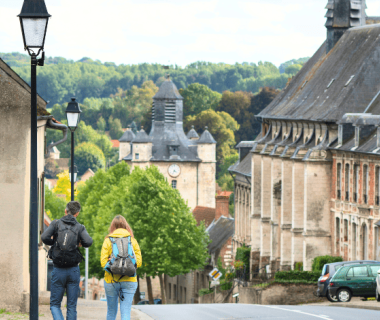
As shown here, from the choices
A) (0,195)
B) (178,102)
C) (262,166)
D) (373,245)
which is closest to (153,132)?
(178,102)

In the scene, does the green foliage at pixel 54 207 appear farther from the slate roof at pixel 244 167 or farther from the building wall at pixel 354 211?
the building wall at pixel 354 211

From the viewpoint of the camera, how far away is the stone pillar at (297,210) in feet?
180

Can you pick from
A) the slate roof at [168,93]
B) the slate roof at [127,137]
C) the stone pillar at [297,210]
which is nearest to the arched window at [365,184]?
the stone pillar at [297,210]

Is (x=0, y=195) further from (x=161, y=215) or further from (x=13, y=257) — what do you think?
(x=161, y=215)

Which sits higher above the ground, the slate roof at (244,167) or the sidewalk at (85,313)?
the slate roof at (244,167)

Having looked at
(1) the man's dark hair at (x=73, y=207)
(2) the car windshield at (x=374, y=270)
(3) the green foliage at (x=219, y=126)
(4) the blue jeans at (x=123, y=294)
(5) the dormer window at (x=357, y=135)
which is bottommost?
(2) the car windshield at (x=374, y=270)

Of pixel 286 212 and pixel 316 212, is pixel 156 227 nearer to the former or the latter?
pixel 286 212

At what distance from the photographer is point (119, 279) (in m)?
15.0

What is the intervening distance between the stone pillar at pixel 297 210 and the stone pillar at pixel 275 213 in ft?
21.2

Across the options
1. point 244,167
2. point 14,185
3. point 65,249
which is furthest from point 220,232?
point 65,249

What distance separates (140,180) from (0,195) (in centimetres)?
4295

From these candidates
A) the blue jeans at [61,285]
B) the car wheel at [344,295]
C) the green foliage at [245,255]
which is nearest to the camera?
the blue jeans at [61,285]

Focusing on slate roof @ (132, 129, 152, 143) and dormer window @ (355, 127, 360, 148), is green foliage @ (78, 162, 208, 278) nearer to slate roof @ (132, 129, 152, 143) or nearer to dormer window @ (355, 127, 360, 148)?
dormer window @ (355, 127, 360, 148)

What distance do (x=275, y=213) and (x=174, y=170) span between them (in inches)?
2288
